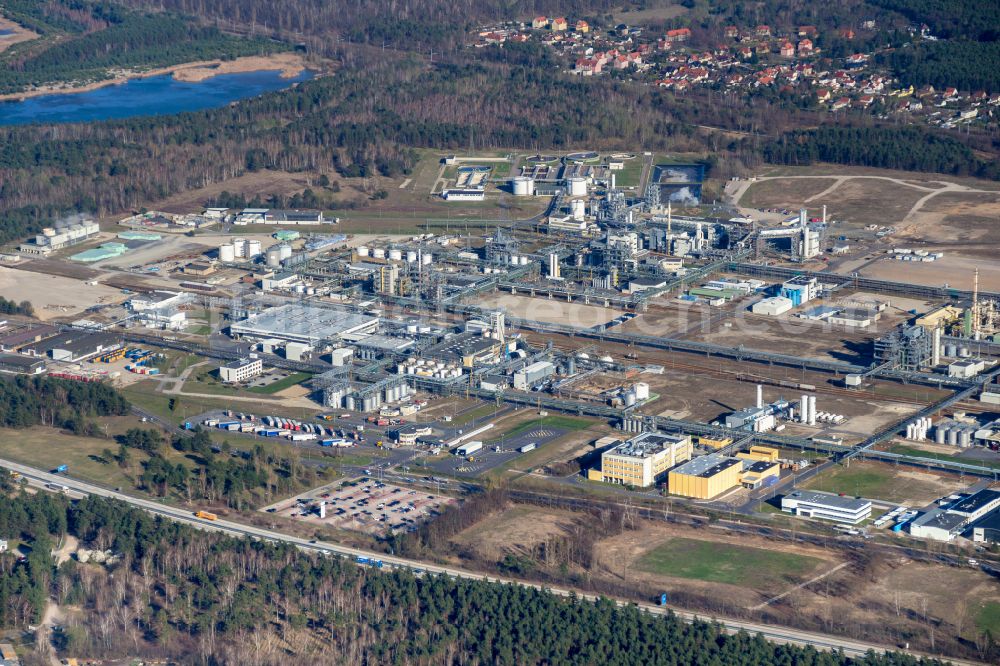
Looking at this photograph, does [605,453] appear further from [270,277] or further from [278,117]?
[278,117]

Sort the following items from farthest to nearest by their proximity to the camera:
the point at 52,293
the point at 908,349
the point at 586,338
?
the point at 52,293 < the point at 586,338 < the point at 908,349

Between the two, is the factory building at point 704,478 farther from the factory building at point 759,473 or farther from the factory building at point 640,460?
the factory building at point 640,460

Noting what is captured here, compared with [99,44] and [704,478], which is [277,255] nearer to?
[704,478]

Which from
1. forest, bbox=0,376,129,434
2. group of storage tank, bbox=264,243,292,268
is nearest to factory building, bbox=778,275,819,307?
group of storage tank, bbox=264,243,292,268

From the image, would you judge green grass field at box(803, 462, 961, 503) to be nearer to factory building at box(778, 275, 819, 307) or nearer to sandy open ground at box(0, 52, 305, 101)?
factory building at box(778, 275, 819, 307)

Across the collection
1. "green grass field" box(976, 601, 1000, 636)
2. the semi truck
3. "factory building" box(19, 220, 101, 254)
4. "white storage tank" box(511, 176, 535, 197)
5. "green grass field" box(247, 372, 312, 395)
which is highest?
"white storage tank" box(511, 176, 535, 197)

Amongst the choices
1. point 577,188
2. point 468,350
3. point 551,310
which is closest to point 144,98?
point 577,188

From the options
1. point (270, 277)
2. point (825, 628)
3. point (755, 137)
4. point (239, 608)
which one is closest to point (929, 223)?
point (755, 137)
